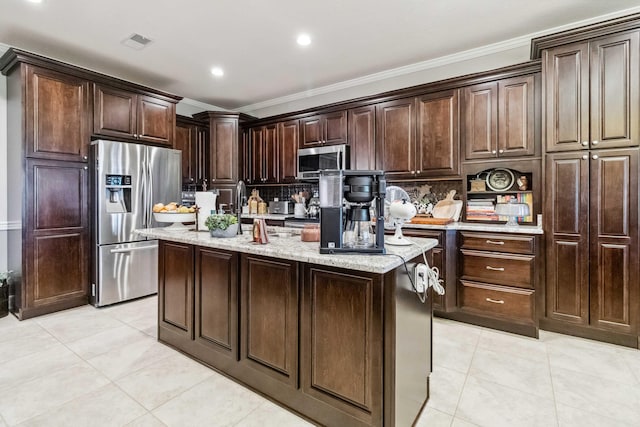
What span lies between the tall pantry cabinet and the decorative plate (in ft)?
1.85

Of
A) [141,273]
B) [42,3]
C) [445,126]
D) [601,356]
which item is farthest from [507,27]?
[141,273]

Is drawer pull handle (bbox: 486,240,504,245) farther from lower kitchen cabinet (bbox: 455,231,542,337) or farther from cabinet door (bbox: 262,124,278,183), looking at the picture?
cabinet door (bbox: 262,124,278,183)

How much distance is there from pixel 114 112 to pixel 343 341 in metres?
3.69

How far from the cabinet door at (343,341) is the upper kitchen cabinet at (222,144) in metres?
3.77

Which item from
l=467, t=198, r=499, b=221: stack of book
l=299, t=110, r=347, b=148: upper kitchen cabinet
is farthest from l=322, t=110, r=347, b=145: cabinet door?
l=467, t=198, r=499, b=221: stack of book

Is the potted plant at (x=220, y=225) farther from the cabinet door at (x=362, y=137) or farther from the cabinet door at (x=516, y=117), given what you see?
the cabinet door at (x=516, y=117)

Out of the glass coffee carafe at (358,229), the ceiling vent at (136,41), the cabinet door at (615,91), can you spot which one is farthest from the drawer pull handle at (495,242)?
the ceiling vent at (136,41)

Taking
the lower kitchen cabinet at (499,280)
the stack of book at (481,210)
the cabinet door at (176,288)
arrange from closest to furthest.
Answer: the cabinet door at (176,288)
the lower kitchen cabinet at (499,280)
the stack of book at (481,210)

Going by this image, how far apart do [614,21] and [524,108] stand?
0.82m

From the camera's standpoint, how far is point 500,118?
10.4 feet

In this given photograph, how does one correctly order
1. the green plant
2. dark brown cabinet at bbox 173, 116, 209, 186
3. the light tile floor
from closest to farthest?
the light tile floor, the green plant, dark brown cabinet at bbox 173, 116, 209, 186

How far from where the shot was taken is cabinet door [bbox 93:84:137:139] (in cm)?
352

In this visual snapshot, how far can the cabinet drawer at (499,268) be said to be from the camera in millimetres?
2801

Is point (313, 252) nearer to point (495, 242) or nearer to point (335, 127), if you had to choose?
point (495, 242)
